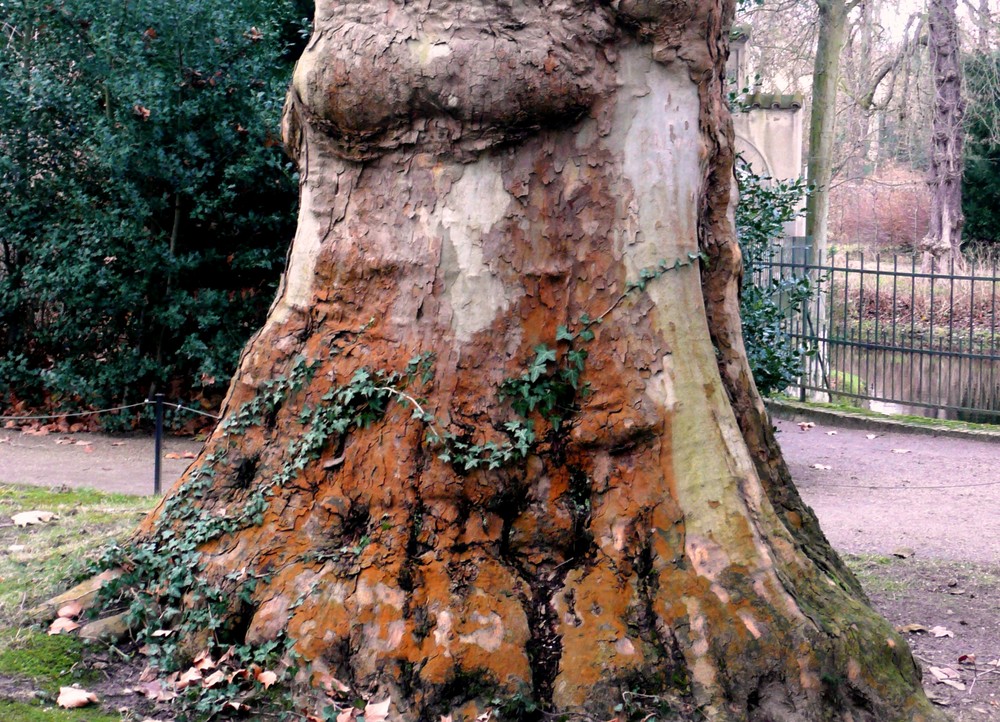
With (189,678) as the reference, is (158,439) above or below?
above

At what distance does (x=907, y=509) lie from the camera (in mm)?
9148

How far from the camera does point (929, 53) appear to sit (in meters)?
30.4

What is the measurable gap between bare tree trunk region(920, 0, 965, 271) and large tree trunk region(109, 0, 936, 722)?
25602 millimetres

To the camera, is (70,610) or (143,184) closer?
(70,610)

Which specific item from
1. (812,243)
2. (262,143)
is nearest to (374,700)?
(262,143)

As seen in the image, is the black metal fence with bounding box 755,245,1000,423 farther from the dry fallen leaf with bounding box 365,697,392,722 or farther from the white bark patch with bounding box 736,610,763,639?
the dry fallen leaf with bounding box 365,697,392,722

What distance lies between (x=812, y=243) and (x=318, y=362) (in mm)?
13064

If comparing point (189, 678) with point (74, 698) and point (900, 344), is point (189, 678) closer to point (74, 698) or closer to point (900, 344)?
point (74, 698)

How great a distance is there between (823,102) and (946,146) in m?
13.5

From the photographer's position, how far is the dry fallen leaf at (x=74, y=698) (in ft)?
13.4

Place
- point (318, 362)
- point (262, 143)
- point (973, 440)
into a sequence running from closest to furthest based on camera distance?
point (318, 362), point (262, 143), point (973, 440)

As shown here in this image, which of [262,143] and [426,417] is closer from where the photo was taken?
[426,417]

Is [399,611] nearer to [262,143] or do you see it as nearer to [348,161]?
[348,161]

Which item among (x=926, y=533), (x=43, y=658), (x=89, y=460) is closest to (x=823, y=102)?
(x=926, y=533)
